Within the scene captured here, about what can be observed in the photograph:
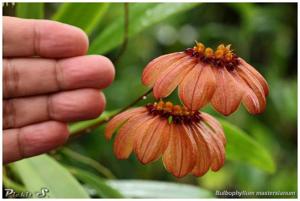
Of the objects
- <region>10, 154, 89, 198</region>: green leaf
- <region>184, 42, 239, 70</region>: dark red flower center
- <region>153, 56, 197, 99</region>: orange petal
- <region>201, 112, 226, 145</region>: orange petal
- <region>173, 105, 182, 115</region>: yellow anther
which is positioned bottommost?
<region>10, 154, 89, 198</region>: green leaf

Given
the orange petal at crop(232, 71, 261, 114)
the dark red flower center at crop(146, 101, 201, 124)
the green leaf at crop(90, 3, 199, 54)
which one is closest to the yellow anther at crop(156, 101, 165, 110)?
the dark red flower center at crop(146, 101, 201, 124)

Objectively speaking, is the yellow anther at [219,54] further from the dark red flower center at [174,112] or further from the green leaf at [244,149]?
the green leaf at [244,149]

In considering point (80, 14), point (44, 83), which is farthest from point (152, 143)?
point (80, 14)

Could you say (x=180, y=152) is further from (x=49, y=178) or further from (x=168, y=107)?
(x=49, y=178)

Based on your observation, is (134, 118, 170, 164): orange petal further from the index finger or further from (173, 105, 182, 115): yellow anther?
the index finger

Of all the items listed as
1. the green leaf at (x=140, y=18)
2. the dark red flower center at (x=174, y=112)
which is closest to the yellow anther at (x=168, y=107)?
the dark red flower center at (x=174, y=112)
